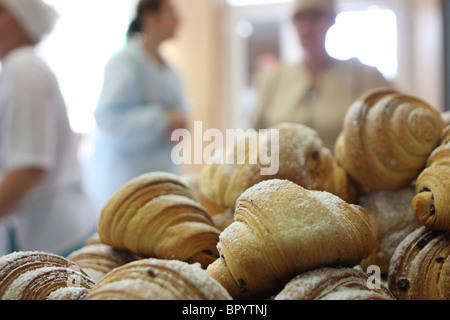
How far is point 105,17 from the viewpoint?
14.6 feet

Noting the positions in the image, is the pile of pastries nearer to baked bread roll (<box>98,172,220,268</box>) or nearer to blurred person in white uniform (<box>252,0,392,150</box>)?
baked bread roll (<box>98,172,220,268</box>)

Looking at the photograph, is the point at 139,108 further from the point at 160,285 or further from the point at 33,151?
the point at 160,285

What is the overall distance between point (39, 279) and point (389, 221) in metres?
0.49

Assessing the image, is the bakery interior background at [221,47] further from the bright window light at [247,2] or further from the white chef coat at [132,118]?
the white chef coat at [132,118]

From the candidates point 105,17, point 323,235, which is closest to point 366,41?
point 323,235

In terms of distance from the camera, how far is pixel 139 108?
6.79 feet

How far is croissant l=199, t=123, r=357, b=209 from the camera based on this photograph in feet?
2.07

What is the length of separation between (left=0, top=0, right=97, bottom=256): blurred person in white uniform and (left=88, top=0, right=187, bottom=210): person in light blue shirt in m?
0.36

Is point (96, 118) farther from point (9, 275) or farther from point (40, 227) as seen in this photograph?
point (9, 275)

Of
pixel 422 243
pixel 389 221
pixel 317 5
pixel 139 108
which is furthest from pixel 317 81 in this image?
pixel 422 243

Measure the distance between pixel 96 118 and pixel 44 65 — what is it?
0.57 m

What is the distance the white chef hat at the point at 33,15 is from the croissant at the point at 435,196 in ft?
5.04

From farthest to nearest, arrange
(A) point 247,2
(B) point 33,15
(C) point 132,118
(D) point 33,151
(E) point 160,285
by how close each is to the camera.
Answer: (A) point 247,2
(C) point 132,118
(B) point 33,15
(D) point 33,151
(E) point 160,285

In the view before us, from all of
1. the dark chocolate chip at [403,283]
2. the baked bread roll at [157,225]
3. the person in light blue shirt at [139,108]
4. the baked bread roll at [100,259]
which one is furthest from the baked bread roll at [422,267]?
the person in light blue shirt at [139,108]
